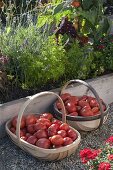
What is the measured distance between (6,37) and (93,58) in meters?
1.11

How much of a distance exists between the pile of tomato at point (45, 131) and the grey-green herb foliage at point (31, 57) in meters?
0.53

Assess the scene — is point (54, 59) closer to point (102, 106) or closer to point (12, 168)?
point (102, 106)

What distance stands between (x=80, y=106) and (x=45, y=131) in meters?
0.61

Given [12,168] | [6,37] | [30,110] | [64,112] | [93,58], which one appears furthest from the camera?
[93,58]

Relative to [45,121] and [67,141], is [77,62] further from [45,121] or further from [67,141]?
[67,141]

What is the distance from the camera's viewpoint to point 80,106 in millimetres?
4117

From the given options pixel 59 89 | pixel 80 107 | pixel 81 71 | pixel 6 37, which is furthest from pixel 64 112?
pixel 6 37

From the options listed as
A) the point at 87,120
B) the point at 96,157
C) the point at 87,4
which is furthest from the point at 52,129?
the point at 87,4

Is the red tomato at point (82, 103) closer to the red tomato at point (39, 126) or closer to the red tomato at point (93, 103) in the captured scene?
the red tomato at point (93, 103)

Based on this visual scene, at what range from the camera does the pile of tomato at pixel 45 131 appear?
3.52 meters

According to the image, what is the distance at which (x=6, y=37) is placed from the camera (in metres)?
4.52

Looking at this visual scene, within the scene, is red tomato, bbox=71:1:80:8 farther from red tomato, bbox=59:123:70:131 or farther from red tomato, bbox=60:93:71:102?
red tomato, bbox=59:123:70:131

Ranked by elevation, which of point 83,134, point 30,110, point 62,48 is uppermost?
point 62,48

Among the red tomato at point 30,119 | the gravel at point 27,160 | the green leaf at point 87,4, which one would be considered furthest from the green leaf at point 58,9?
the gravel at point 27,160
